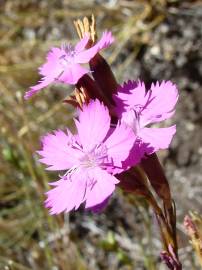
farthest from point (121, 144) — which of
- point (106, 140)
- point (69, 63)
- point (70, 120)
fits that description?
point (70, 120)

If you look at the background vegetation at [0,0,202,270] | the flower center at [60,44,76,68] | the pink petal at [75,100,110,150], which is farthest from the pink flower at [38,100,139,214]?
the background vegetation at [0,0,202,270]

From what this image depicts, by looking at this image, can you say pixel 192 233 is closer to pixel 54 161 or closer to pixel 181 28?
pixel 54 161

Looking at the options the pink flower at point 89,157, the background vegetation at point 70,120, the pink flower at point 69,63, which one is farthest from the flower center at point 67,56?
the background vegetation at point 70,120

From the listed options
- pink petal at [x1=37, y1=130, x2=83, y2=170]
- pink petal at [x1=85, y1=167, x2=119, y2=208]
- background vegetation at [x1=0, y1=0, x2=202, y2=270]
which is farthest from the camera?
background vegetation at [x1=0, y1=0, x2=202, y2=270]

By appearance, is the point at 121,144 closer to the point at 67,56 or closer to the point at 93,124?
the point at 93,124

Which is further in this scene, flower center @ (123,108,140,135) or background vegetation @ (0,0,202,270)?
background vegetation @ (0,0,202,270)

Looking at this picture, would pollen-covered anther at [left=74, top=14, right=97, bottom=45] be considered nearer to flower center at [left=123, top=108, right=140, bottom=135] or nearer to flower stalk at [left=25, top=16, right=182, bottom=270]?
flower stalk at [left=25, top=16, right=182, bottom=270]
